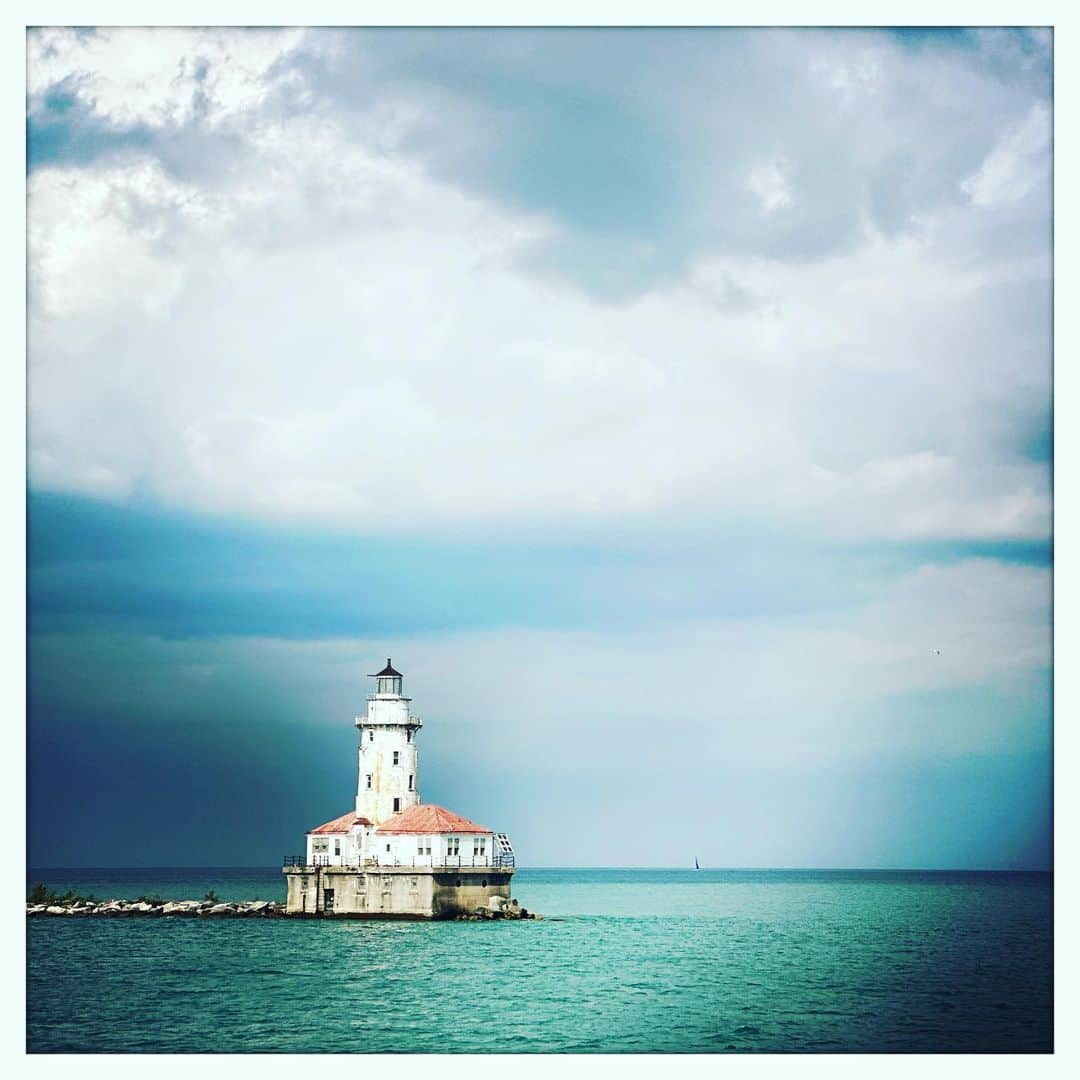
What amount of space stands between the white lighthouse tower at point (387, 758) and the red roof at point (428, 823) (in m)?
0.61

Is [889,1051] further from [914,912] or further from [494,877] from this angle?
[914,912]

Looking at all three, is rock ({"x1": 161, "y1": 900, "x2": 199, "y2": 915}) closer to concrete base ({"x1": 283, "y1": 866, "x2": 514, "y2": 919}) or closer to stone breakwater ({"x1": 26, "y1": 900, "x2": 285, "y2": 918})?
stone breakwater ({"x1": 26, "y1": 900, "x2": 285, "y2": 918})

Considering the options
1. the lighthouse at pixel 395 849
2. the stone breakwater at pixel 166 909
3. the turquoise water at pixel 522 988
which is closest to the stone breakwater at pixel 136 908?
the stone breakwater at pixel 166 909

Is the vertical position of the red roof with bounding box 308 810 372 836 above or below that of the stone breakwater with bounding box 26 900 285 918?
above

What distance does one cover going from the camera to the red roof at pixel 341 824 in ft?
132

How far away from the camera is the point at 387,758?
4072cm

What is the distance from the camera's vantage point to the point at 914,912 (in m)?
63.9

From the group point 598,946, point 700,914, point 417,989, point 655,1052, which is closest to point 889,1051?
point 655,1052

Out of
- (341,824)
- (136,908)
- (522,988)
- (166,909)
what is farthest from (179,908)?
(522,988)

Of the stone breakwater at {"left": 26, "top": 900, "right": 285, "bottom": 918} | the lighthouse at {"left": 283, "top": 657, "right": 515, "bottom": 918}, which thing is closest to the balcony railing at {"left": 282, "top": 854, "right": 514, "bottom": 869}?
the lighthouse at {"left": 283, "top": 657, "right": 515, "bottom": 918}

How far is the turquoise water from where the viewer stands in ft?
70.9

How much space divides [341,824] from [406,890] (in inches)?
106

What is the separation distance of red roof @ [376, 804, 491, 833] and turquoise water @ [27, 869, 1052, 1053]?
2219 mm
